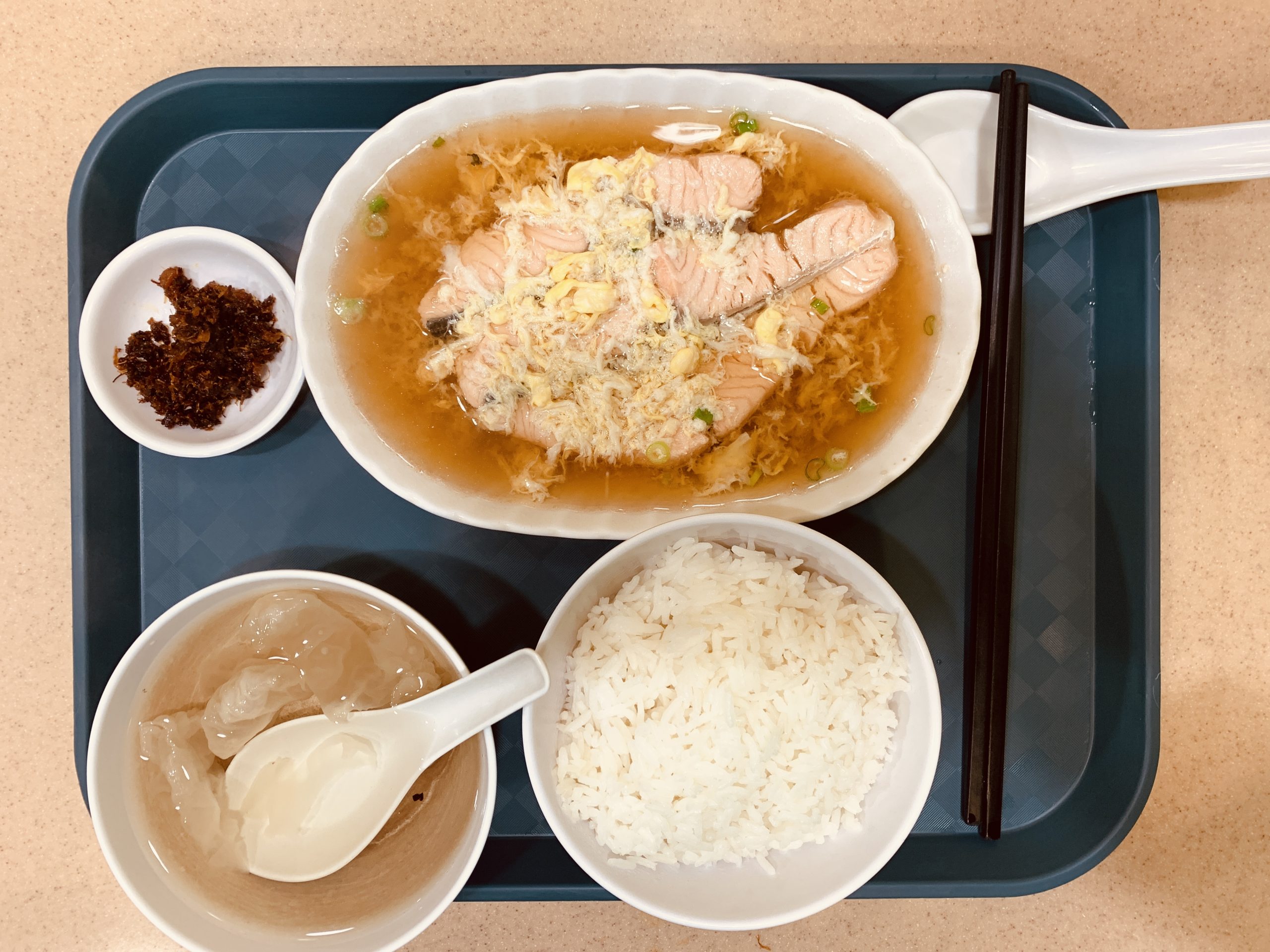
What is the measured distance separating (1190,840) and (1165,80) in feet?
6.06

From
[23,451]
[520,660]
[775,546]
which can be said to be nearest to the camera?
[520,660]

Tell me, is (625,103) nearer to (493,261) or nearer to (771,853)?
(493,261)

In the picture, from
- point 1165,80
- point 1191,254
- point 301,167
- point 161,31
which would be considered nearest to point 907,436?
point 1191,254

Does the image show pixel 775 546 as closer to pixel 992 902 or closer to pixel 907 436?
pixel 907 436

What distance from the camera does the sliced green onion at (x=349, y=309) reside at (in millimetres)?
1645

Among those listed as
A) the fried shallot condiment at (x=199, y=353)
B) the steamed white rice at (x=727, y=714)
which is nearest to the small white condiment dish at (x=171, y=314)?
the fried shallot condiment at (x=199, y=353)

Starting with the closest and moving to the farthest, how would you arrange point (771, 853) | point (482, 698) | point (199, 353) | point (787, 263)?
point (482, 698) → point (771, 853) → point (199, 353) → point (787, 263)

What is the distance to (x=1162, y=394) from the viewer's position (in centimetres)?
175

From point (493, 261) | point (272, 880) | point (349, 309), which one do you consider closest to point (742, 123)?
point (493, 261)

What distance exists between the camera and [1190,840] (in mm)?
1756

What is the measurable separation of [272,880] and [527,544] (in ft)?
2.64

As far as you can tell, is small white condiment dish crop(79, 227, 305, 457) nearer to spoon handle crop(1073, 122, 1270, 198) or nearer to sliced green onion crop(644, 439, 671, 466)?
sliced green onion crop(644, 439, 671, 466)

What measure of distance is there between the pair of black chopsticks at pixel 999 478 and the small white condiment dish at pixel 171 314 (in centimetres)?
151

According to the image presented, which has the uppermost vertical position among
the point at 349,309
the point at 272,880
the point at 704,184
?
the point at 704,184
